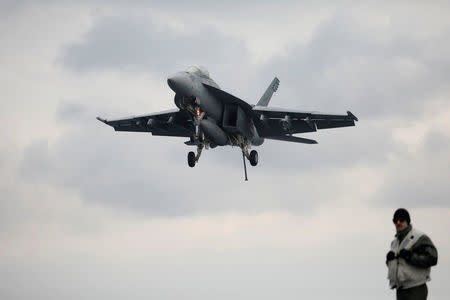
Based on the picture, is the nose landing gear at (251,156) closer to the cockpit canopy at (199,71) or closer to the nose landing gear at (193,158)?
the nose landing gear at (193,158)

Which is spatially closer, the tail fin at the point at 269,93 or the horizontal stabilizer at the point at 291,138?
the horizontal stabilizer at the point at 291,138

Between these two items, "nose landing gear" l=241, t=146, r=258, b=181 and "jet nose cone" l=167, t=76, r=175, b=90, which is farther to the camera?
"nose landing gear" l=241, t=146, r=258, b=181

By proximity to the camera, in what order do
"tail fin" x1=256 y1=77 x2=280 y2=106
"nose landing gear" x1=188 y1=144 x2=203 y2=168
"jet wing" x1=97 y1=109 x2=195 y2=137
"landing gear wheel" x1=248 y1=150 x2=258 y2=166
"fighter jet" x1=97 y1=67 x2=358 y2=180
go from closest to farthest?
1. "fighter jet" x1=97 y1=67 x2=358 y2=180
2. "nose landing gear" x1=188 y1=144 x2=203 y2=168
3. "landing gear wheel" x1=248 y1=150 x2=258 y2=166
4. "jet wing" x1=97 y1=109 x2=195 y2=137
5. "tail fin" x1=256 y1=77 x2=280 y2=106

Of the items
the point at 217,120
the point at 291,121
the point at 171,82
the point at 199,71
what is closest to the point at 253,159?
the point at 291,121

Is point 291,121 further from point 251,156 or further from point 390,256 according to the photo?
point 390,256

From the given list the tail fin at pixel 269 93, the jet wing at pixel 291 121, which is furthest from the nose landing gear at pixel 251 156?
the tail fin at pixel 269 93

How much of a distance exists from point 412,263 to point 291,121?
1356 inches

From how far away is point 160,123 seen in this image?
45219 mm

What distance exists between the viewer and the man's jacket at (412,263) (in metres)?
9.09

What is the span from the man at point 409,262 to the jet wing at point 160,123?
34.1m

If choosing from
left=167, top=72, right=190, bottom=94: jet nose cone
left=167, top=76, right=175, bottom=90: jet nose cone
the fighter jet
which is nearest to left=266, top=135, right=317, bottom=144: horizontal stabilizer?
the fighter jet

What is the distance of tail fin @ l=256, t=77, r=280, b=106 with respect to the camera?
49.9 meters

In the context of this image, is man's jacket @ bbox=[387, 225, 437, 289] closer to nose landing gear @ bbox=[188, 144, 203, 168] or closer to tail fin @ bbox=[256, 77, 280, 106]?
nose landing gear @ bbox=[188, 144, 203, 168]

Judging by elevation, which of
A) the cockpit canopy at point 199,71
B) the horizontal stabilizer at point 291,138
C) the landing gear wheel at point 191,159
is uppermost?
the cockpit canopy at point 199,71
